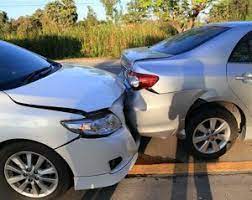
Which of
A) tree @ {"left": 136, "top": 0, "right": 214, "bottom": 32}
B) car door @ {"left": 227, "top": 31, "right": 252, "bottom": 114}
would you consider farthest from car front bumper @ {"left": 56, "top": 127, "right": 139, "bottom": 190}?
tree @ {"left": 136, "top": 0, "right": 214, "bottom": 32}

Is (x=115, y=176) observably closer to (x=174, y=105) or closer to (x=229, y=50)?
(x=174, y=105)

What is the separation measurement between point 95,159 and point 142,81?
1.31 meters

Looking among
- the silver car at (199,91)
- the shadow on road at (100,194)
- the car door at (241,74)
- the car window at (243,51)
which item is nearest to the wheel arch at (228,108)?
the silver car at (199,91)

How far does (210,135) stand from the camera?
215 inches

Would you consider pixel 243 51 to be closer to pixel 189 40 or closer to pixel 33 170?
pixel 189 40

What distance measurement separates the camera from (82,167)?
4191mm

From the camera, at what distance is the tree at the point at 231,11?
25203 mm

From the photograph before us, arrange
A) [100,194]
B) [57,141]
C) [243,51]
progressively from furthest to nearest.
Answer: [243,51] → [100,194] → [57,141]

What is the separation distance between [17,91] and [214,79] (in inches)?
82.6

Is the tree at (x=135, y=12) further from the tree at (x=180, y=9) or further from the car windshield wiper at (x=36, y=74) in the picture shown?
the car windshield wiper at (x=36, y=74)

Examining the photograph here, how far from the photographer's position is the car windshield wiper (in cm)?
475

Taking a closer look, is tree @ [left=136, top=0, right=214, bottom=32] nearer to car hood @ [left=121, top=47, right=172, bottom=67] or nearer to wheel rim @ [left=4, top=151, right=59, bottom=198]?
car hood @ [left=121, top=47, right=172, bottom=67]

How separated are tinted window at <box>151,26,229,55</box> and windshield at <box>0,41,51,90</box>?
141 centimetres

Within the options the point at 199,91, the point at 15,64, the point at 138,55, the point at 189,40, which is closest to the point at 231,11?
the point at 189,40
